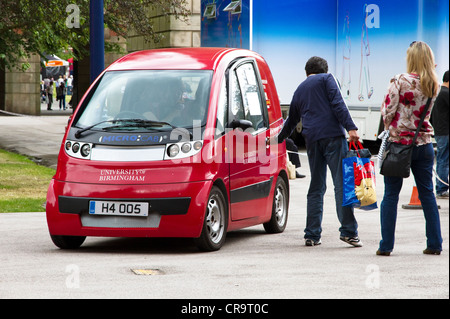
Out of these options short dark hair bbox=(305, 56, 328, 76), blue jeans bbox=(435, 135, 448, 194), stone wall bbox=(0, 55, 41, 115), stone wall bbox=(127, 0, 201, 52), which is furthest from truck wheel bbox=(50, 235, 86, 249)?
Answer: stone wall bbox=(0, 55, 41, 115)

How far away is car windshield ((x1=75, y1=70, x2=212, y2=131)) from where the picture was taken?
7996 mm

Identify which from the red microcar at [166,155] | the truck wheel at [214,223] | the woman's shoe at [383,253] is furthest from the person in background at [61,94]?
the woman's shoe at [383,253]

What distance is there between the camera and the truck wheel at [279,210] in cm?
921

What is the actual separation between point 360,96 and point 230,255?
11.4 m

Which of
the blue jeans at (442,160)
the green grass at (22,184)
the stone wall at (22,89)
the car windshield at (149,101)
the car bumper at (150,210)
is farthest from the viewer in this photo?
the stone wall at (22,89)

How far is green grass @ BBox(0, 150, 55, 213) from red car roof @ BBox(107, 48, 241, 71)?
339 cm

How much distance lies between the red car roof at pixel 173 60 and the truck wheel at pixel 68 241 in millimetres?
1651

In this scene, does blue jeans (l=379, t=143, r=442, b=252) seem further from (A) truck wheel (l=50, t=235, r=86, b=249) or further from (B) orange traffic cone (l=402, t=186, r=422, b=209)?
(B) orange traffic cone (l=402, t=186, r=422, b=209)

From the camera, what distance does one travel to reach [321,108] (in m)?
8.13

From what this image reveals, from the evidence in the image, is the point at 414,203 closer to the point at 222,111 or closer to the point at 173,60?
the point at 222,111

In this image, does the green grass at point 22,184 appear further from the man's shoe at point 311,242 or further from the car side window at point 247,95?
the man's shoe at point 311,242

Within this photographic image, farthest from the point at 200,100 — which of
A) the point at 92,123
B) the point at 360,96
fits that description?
the point at 360,96

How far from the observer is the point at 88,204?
770cm

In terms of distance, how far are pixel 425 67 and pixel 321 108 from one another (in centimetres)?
119
